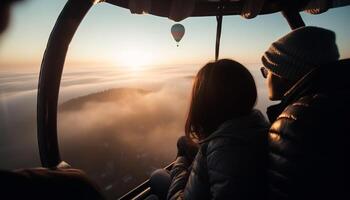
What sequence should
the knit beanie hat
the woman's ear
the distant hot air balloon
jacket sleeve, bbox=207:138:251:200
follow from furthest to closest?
1. the distant hot air balloon
2. the woman's ear
3. the knit beanie hat
4. jacket sleeve, bbox=207:138:251:200

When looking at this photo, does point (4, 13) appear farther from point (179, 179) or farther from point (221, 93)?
point (179, 179)

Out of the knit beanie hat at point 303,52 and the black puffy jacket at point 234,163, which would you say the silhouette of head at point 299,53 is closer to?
the knit beanie hat at point 303,52

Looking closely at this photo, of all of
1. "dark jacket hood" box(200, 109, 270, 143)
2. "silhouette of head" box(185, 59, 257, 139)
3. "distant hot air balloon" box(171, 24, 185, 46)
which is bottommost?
"dark jacket hood" box(200, 109, 270, 143)

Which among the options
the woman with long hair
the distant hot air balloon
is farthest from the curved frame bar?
the distant hot air balloon

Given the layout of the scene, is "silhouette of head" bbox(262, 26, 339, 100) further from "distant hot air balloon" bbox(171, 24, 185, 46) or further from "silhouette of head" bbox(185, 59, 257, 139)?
"distant hot air balloon" bbox(171, 24, 185, 46)

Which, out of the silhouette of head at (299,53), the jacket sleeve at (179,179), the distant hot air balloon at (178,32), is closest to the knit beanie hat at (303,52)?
the silhouette of head at (299,53)

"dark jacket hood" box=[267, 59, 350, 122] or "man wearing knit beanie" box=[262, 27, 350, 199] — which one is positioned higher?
"dark jacket hood" box=[267, 59, 350, 122]
